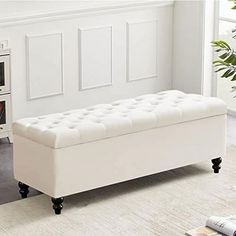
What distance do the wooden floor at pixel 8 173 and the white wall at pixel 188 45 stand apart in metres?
0.64

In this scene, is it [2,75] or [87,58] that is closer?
[2,75]

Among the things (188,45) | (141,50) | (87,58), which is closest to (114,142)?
(87,58)

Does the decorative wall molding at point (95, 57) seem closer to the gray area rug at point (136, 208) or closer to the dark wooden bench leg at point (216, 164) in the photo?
the gray area rug at point (136, 208)

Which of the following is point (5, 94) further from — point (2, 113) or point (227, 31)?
point (227, 31)

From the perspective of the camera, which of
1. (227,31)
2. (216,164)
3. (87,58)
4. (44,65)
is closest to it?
(216,164)

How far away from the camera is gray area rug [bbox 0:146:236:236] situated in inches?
189

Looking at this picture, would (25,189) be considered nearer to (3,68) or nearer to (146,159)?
(146,159)

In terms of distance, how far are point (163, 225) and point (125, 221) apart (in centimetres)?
23

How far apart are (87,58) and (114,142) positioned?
6.10ft

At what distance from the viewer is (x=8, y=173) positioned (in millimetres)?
5754

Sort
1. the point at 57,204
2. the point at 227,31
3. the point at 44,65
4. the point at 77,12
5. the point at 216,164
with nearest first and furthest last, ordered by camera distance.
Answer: the point at 57,204 < the point at 216,164 < the point at 44,65 < the point at 77,12 < the point at 227,31

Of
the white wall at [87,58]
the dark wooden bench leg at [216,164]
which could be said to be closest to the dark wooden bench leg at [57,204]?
the dark wooden bench leg at [216,164]

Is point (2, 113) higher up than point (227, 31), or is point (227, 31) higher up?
point (227, 31)

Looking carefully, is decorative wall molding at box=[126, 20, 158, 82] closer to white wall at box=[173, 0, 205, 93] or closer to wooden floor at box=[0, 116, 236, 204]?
white wall at box=[173, 0, 205, 93]
